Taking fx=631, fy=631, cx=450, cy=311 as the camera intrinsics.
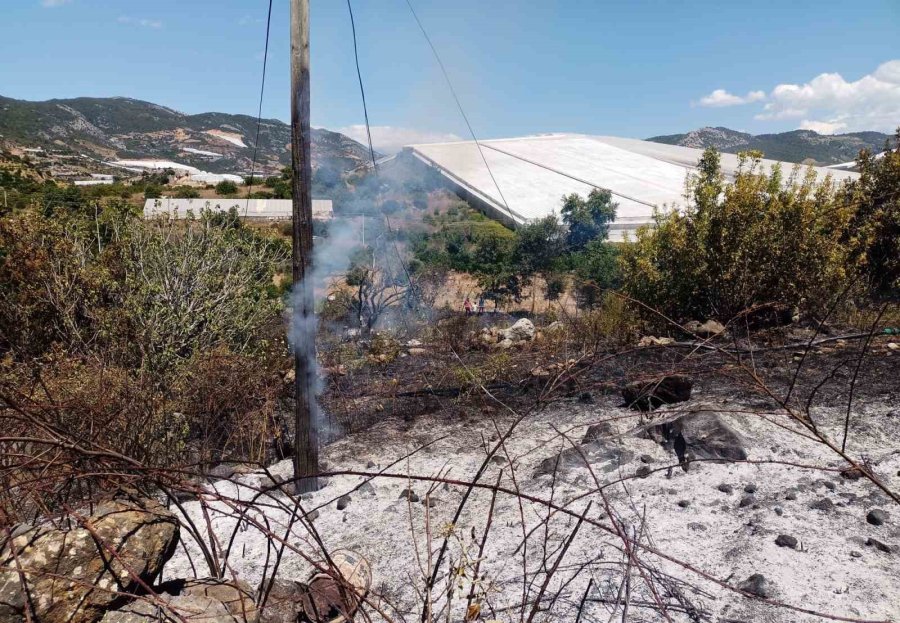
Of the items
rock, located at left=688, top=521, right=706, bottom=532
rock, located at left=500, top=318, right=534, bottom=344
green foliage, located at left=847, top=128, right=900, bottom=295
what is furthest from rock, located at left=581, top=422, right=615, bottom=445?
green foliage, located at left=847, top=128, right=900, bottom=295

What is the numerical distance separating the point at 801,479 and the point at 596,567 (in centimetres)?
175

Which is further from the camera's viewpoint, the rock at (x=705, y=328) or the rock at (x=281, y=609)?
the rock at (x=705, y=328)

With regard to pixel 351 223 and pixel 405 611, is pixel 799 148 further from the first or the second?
pixel 405 611

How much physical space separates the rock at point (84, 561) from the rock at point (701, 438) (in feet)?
9.96

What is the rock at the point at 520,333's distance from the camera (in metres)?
11.8

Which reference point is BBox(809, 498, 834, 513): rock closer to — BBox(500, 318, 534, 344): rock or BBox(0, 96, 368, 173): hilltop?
BBox(500, 318, 534, 344): rock

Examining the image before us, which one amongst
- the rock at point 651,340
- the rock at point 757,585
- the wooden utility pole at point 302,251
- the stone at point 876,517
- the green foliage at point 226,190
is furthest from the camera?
the green foliage at point 226,190

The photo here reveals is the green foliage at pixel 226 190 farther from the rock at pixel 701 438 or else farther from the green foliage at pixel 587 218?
the rock at pixel 701 438

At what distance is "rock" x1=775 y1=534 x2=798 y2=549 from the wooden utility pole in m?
3.28

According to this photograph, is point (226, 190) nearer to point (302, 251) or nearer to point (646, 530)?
point (302, 251)

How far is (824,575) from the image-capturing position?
10.4 ft

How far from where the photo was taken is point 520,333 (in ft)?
40.2

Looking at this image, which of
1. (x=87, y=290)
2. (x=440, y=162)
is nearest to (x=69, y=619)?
(x=87, y=290)

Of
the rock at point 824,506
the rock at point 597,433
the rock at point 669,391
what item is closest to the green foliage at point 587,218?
the rock at point 669,391
